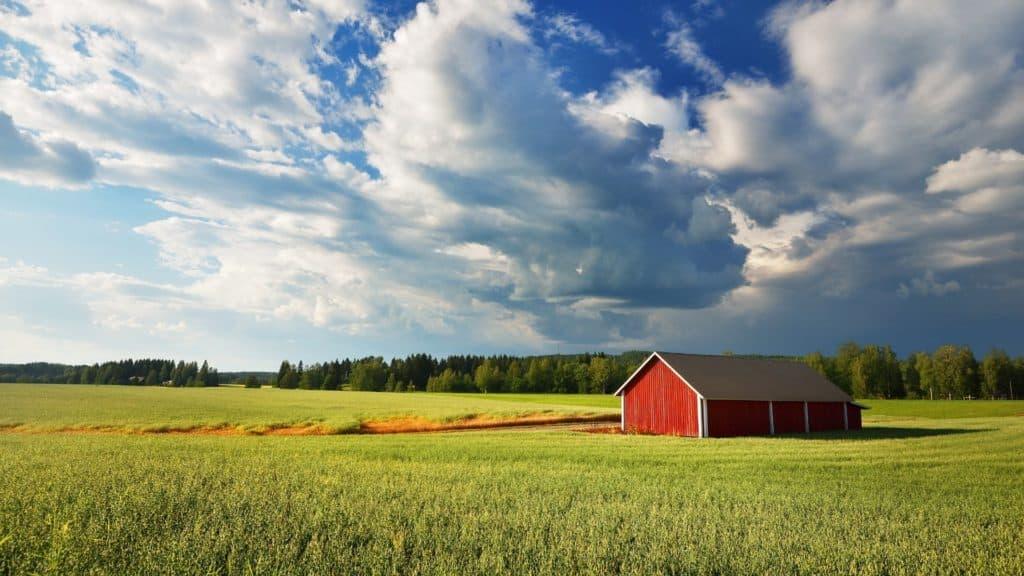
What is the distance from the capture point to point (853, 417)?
48844 mm

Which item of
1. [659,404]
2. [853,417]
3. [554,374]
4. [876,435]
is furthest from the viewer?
[554,374]

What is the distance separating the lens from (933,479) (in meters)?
17.9

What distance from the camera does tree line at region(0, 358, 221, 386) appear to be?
554ft

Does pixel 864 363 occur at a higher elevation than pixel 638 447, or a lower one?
higher

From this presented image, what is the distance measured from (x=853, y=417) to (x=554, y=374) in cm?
9717

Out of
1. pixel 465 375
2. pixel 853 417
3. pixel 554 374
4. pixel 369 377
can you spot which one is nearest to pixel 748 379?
pixel 853 417

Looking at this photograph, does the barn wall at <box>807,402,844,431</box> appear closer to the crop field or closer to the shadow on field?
the shadow on field

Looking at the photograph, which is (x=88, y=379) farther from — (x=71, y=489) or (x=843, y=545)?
(x=843, y=545)

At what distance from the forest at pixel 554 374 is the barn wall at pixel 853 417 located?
68.0 meters

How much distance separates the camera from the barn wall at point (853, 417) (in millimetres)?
48500

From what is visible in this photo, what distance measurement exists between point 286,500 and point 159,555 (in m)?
3.72

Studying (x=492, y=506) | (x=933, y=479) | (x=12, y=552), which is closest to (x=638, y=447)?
(x=933, y=479)

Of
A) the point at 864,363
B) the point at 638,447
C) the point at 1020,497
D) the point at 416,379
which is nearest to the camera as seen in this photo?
the point at 1020,497

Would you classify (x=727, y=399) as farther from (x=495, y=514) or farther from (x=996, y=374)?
(x=996, y=374)
